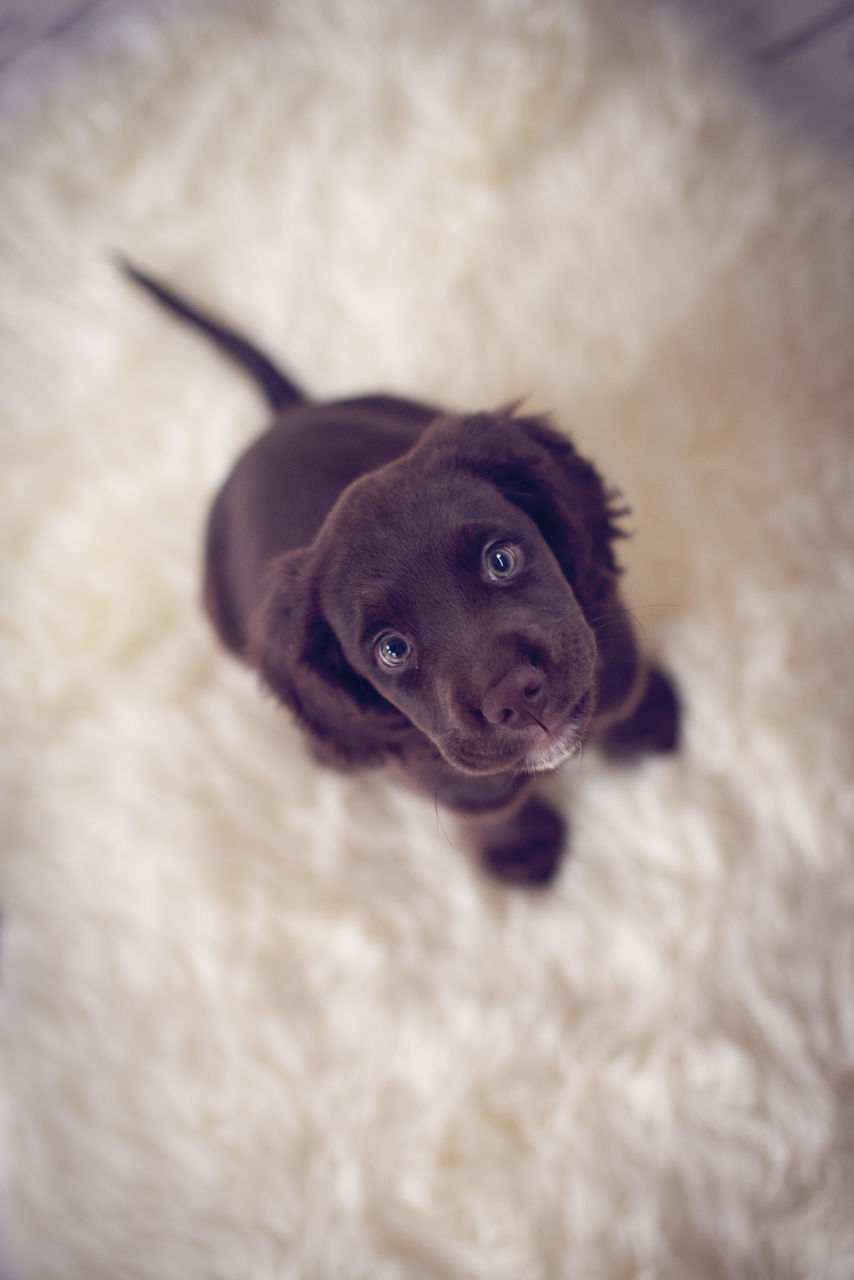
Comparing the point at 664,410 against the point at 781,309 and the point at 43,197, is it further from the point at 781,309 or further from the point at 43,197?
the point at 43,197

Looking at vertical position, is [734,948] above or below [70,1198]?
above

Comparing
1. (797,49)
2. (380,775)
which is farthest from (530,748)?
(797,49)

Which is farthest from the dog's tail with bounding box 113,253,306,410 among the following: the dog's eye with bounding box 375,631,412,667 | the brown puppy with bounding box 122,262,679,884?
the dog's eye with bounding box 375,631,412,667

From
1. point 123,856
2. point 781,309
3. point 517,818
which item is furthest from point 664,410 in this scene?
point 123,856

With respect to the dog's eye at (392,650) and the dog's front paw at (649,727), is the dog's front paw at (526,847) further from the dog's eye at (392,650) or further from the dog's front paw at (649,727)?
the dog's eye at (392,650)

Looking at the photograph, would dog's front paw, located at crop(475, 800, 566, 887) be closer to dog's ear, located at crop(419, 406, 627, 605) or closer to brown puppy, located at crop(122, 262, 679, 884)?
brown puppy, located at crop(122, 262, 679, 884)

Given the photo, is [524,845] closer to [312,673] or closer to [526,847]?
[526,847]

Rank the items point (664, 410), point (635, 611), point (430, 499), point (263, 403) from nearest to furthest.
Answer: point (430, 499) → point (635, 611) → point (664, 410) → point (263, 403)
